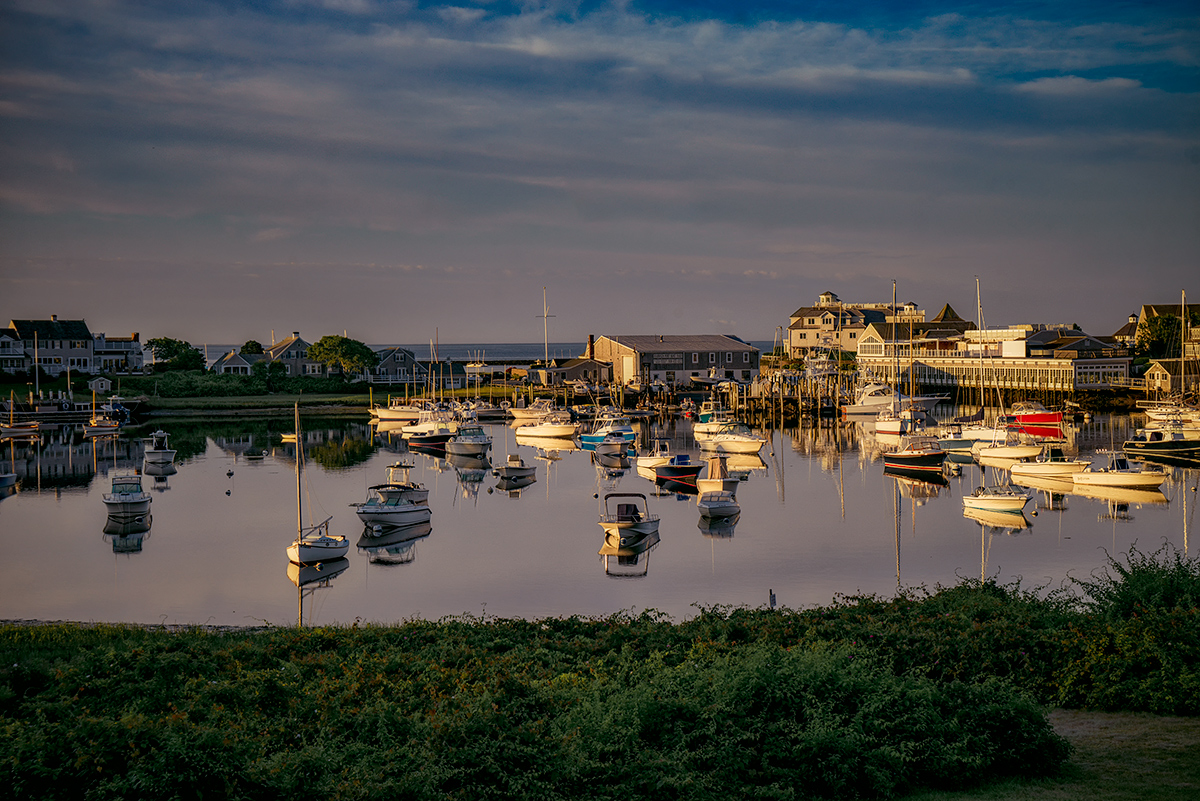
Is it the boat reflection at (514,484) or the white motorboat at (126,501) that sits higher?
the white motorboat at (126,501)

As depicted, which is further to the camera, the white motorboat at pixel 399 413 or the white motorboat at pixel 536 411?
the white motorboat at pixel 399 413

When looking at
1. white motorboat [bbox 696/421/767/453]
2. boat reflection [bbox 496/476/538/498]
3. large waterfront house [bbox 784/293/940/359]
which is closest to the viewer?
boat reflection [bbox 496/476/538/498]

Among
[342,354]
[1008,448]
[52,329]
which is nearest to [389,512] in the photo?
[1008,448]

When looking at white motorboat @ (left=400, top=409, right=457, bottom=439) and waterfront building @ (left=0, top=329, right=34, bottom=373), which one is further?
waterfront building @ (left=0, top=329, right=34, bottom=373)

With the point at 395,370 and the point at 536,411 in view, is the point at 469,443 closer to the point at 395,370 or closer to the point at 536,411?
the point at 536,411

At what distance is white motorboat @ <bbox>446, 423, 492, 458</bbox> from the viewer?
60812 mm

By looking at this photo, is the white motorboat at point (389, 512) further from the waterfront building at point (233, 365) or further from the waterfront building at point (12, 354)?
the waterfront building at point (12, 354)

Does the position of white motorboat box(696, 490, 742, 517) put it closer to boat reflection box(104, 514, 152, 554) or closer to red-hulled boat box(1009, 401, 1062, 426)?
boat reflection box(104, 514, 152, 554)

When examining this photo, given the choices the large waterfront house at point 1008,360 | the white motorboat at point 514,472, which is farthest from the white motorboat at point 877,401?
the white motorboat at point 514,472

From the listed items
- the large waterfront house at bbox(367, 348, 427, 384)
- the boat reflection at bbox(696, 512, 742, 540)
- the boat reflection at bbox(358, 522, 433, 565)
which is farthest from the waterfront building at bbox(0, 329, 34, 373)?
the boat reflection at bbox(696, 512, 742, 540)

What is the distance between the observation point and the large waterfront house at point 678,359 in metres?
109

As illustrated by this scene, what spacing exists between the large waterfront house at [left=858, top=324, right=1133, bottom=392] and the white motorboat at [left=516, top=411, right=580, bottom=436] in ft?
93.3

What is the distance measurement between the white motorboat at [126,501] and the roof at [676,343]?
7480 centimetres

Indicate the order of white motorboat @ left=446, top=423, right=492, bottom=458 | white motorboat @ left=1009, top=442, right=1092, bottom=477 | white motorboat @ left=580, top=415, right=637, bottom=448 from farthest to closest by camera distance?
white motorboat @ left=580, top=415, right=637, bottom=448 < white motorboat @ left=446, top=423, right=492, bottom=458 < white motorboat @ left=1009, top=442, right=1092, bottom=477
